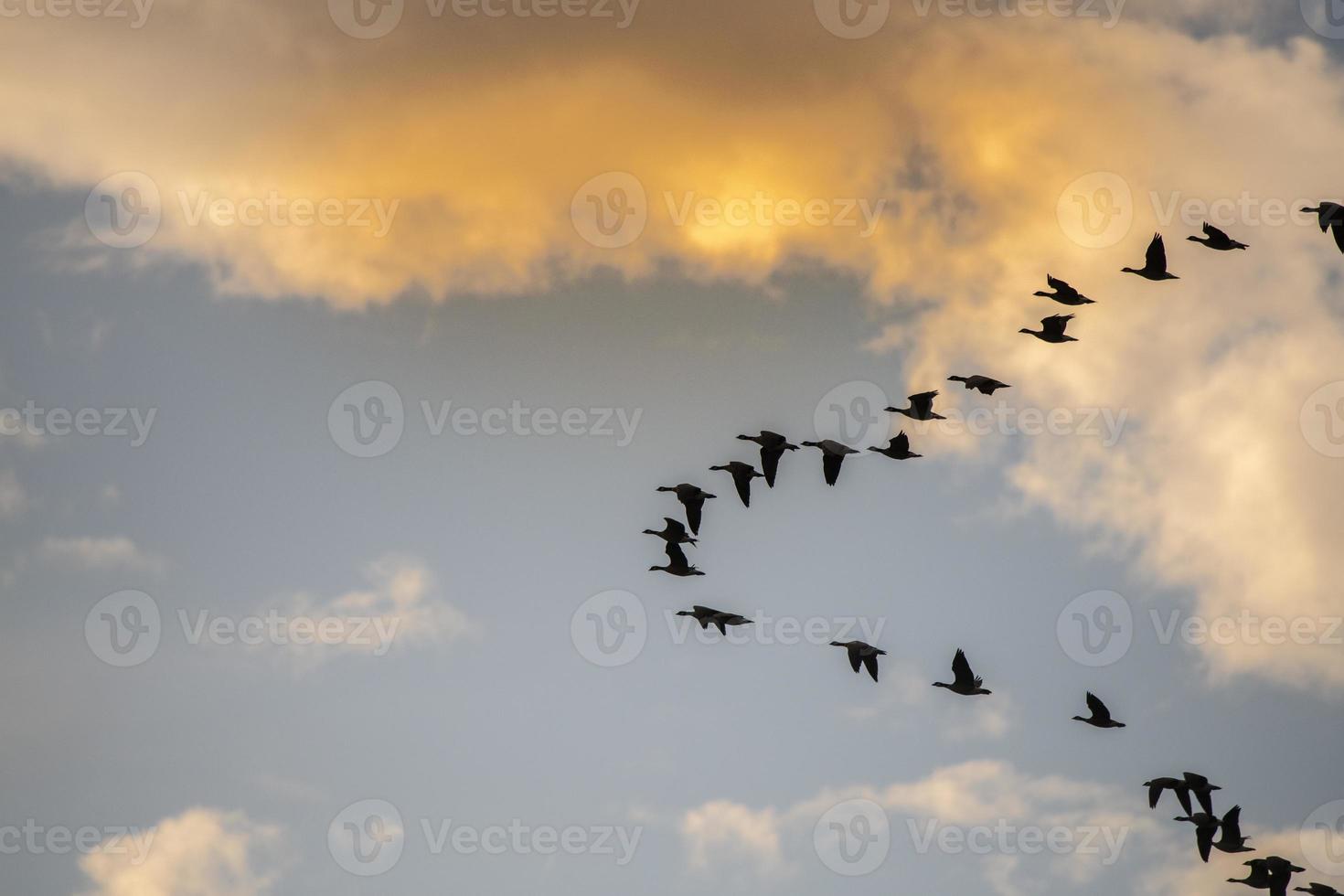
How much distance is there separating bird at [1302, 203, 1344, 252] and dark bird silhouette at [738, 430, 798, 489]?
58.0ft

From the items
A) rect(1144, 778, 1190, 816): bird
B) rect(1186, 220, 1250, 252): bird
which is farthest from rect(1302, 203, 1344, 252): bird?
rect(1144, 778, 1190, 816): bird

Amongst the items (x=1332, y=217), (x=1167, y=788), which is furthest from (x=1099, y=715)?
(x=1332, y=217)

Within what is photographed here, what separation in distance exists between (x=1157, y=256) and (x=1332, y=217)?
6480 millimetres

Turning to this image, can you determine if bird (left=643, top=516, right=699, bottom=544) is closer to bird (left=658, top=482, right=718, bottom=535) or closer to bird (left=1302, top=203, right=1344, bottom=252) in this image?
bird (left=658, top=482, right=718, bottom=535)

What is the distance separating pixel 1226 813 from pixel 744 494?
1891 centimetres

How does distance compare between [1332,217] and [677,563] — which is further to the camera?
[677,563]

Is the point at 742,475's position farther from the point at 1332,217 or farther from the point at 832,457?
the point at 1332,217

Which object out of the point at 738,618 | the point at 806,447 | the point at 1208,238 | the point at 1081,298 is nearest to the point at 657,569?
the point at 738,618

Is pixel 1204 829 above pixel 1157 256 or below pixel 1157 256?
below

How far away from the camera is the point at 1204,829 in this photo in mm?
59062

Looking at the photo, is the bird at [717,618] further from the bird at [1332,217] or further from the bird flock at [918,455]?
the bird at [1332,217]

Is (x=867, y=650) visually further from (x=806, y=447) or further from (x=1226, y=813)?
(x=1226, y=813)

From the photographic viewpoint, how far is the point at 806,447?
2355 inches

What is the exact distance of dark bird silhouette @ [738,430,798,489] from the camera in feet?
195
